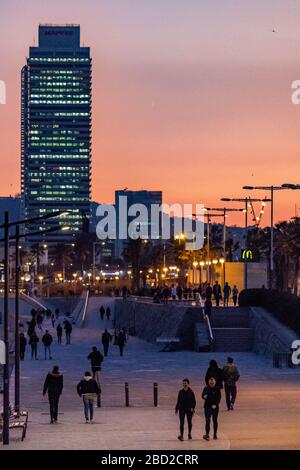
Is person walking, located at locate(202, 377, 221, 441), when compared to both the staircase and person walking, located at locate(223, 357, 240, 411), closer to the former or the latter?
person walking, located at locate(223, 357, 240, 411)

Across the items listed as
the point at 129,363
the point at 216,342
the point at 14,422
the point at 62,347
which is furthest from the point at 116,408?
the point at 62,347

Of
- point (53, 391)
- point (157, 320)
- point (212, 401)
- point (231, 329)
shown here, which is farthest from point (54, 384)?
point (157, 320)

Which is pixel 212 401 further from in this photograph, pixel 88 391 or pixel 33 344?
pixel 33 344

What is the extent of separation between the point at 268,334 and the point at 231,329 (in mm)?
5325

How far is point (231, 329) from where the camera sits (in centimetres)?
5850

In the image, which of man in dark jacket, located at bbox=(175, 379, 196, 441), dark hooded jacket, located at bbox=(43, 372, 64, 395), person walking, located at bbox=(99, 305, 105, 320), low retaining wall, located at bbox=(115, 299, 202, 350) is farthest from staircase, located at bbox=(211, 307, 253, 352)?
man in dark jacket, located at bbox=(175, 379, 196, 441)

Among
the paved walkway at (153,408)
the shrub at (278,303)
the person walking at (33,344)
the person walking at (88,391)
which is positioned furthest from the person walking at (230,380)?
the person walking at (33,344)

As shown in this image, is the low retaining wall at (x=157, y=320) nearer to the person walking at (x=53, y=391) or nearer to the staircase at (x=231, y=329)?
the staircase at (x=231, y=329)

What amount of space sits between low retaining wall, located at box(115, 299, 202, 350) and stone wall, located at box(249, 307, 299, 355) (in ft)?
10.5

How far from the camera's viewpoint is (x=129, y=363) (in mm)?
50625

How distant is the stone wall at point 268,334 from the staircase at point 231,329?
52 centimetres

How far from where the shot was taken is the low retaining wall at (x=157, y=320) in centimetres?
6053
